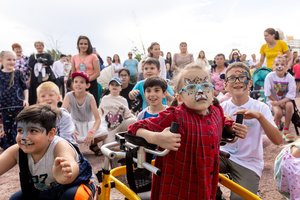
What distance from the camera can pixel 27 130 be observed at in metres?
2.18

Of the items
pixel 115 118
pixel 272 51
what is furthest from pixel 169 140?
pixel 272 51

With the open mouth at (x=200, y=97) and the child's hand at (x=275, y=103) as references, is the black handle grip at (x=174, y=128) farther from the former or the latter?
the child's hand at (x=275, y=103)

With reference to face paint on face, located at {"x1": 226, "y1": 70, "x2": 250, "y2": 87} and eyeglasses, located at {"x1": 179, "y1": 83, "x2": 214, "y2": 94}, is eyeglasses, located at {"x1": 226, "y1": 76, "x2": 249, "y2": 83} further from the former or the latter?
eyeglasses, located at {"x1": 179, "y1": 83, "x2": 214, "y2": 94}

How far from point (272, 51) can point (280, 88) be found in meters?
1.14

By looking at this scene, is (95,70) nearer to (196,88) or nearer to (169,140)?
(196,88)

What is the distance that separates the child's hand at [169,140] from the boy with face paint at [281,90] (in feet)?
15.3

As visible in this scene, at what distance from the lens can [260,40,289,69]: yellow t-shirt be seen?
22.3 feet

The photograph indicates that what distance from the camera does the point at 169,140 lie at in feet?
6.09

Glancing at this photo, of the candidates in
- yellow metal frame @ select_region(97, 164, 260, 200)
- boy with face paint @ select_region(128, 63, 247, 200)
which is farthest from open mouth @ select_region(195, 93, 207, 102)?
yellow metal frame @ select_region(97, 164, 260, 200)

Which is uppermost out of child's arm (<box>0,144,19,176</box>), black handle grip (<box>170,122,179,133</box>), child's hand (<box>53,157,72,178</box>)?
black handle grip (<box>170,122,179,133</box>)

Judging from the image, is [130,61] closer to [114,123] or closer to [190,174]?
[114,123]

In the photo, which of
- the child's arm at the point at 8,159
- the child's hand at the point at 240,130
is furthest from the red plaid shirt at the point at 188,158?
the child's arm at the point at 8,159

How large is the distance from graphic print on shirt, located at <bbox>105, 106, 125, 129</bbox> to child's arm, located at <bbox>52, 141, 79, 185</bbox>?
278 centimetres

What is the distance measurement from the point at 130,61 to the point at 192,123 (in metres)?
8.32
